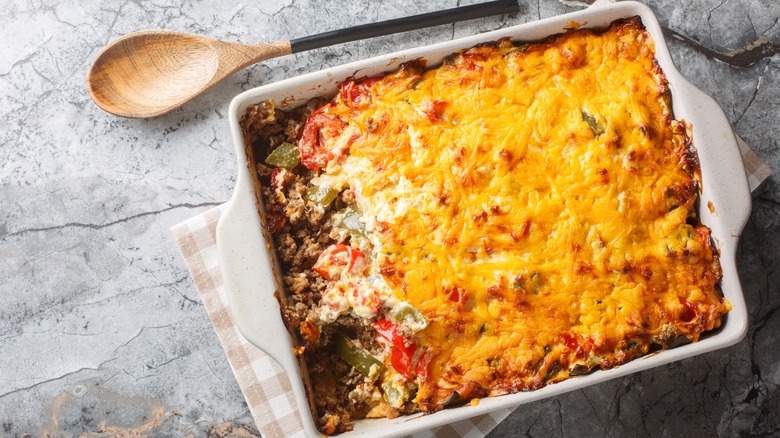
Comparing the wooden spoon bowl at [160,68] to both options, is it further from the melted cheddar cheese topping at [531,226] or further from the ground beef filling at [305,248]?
the melted cheddar cheese topping at [531,226]

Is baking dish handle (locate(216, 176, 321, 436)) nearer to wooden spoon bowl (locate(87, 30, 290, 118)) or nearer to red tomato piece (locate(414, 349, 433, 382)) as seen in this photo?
A: red tomato piece (locate(414, 349, 433, 382))

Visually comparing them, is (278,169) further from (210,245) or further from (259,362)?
(259,362)

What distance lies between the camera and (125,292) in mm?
3211

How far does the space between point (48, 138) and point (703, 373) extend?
3.39 meters

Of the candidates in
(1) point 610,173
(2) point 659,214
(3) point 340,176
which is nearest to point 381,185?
(3) point 340,176

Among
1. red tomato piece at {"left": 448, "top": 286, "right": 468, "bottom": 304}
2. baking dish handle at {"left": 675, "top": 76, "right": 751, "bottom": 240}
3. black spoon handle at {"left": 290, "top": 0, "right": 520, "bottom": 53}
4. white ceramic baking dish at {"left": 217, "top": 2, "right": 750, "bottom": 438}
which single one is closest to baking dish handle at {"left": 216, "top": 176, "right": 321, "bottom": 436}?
white ceramic baking dish at {"left": 217, "top": 2, "right": 750, "bottom": 438}

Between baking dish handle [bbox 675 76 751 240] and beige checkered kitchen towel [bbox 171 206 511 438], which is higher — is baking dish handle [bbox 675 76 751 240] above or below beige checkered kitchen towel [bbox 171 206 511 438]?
above

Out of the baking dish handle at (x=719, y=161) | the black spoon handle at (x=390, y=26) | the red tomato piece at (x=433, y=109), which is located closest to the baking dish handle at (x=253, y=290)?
the red tomato piece at (x=433, y=109)

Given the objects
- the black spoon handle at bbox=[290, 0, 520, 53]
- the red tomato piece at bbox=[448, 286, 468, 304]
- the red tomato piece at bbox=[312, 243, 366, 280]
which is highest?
the black spoon handle at bbox=[290, 0, 520, 53]

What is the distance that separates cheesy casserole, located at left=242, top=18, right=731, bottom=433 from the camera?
2.47m

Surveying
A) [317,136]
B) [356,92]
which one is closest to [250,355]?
[317,136]

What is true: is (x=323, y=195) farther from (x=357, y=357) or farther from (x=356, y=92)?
(x=357, y=357)

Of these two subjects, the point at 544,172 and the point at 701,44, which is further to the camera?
the point at 701,44

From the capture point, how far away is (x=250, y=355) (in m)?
3.04
